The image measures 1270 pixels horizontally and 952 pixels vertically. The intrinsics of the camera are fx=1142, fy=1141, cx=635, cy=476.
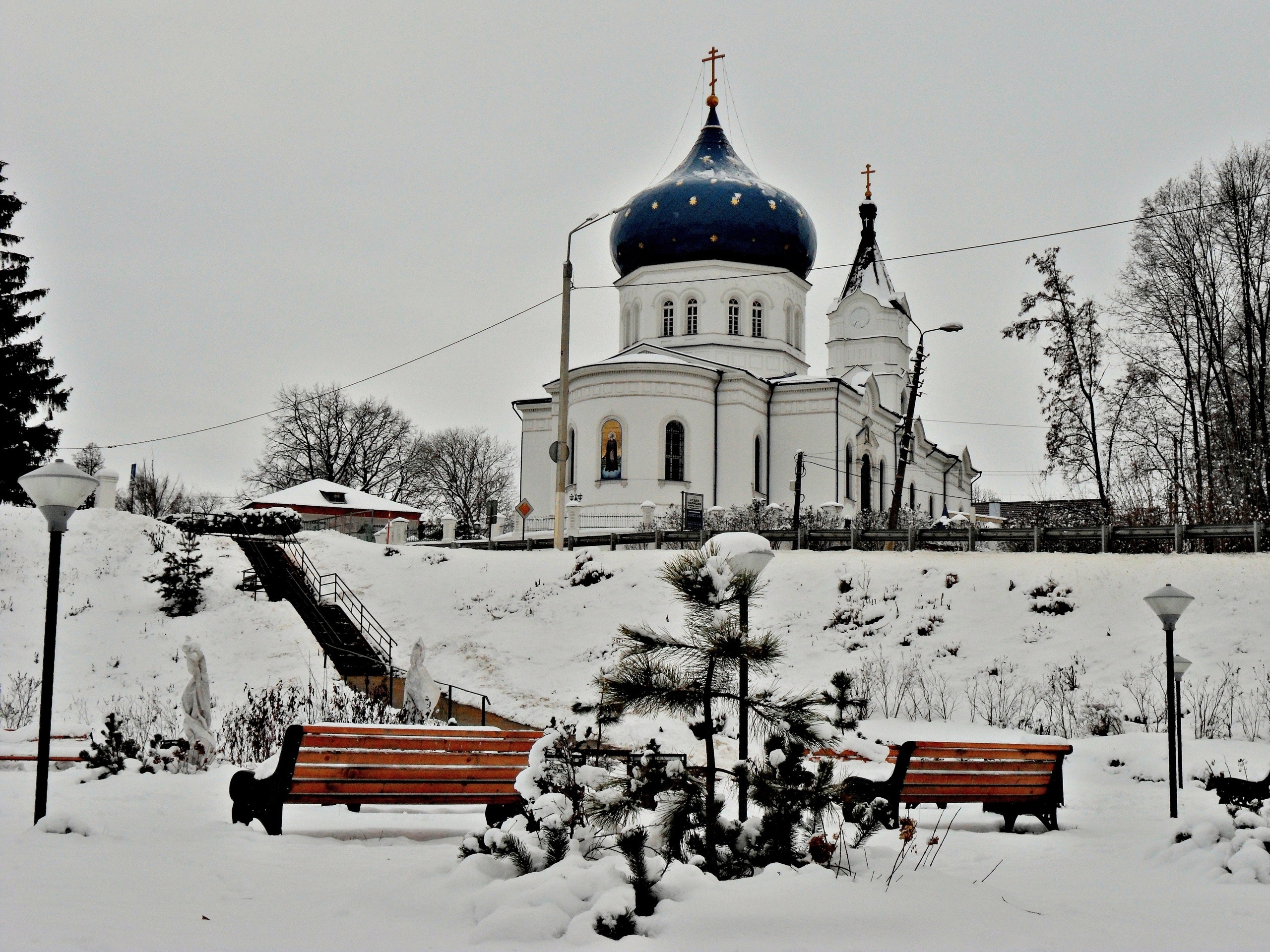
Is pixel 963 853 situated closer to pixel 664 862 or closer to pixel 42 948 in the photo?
pixel 664 862

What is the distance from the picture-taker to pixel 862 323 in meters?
47.4

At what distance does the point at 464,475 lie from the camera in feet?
217

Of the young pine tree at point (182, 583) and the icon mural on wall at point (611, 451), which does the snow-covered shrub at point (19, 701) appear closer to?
the young pine tree at point (182, 583)

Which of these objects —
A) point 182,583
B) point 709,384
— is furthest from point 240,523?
point 709,384

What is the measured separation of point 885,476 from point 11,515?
3236 centimetres

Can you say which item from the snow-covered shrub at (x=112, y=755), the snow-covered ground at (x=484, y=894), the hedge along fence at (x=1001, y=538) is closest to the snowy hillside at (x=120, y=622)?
the snow-covered shrub at (x=112, y=755)

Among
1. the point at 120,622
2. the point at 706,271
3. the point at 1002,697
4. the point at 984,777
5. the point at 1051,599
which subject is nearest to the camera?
the point at 984,777

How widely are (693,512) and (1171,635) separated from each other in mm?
21306

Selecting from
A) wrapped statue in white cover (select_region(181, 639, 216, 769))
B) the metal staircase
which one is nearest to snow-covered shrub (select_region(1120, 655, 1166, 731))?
the metal staircase

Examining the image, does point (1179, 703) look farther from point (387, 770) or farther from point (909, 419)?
point (909, 419)

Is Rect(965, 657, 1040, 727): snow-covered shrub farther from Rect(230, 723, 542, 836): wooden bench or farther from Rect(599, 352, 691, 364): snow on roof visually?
Rect(599, 352, 691, 364): snow on roof

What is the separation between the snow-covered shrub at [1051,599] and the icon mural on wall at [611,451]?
1782cm

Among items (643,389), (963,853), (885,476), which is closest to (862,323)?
(885,476)

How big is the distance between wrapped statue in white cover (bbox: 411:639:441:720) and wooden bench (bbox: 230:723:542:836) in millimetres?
6008
